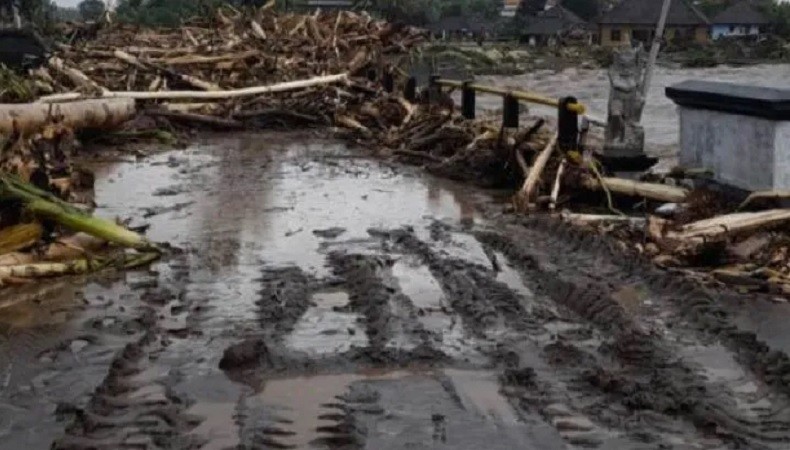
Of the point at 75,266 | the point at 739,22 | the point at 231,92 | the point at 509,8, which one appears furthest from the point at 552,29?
the point at 75,266

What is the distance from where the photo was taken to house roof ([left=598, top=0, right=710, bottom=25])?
256ft

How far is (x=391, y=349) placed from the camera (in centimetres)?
554

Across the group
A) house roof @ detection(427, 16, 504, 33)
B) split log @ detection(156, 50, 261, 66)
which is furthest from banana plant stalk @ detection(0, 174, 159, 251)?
house roof @ detection(427, 16, 504, 33)

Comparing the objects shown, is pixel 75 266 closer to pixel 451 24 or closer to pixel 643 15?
pixel 643 15

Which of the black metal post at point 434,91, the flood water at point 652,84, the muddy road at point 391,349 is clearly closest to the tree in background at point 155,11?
the flood water at point 652,84

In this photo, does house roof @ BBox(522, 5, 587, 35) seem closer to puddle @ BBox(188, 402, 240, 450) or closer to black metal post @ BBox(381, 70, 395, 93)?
black metal post @ BBox(381, 70, 395, 93)

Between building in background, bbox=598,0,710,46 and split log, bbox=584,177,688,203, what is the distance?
65652 mm

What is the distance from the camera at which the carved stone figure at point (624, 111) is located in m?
10.8

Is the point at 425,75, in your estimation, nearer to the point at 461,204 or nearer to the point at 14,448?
the point at 461,204

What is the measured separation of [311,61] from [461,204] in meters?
12.5

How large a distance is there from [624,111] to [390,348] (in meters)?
5.95

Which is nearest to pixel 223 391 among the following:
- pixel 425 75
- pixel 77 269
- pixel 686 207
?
pixel 77 269

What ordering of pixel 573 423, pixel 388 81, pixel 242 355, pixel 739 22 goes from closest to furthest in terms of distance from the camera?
pixel 573 423 → pixel 242 355 → pixel 388 81 → pixel 739 22

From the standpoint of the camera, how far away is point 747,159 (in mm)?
8906
